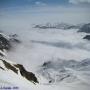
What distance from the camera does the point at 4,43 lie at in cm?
14288

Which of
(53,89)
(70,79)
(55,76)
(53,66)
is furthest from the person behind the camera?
(53,66)

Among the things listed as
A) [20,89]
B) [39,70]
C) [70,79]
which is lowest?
[39,70]

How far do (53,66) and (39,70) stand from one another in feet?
101

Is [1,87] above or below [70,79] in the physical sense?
above

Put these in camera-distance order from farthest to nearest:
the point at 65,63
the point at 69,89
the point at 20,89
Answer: the point at 65,63 < the point at 69,89 < the point at 20,89

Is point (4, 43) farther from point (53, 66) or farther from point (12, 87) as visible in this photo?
point (12, 87)

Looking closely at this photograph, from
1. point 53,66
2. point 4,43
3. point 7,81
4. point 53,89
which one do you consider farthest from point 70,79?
point 7,81

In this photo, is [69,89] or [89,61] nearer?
[69,89]

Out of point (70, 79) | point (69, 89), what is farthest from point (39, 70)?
point (69, 89)

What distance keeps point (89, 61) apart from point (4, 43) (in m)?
70.2

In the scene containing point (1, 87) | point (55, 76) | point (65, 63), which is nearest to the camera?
point (1, 87)

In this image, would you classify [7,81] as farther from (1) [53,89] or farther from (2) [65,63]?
(2) [65,63]

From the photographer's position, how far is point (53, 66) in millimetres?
177375

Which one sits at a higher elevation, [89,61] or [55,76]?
[55,76]
